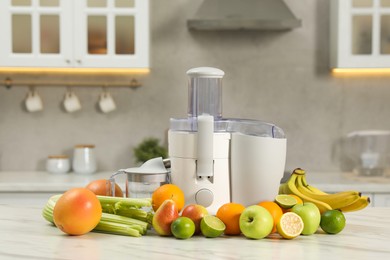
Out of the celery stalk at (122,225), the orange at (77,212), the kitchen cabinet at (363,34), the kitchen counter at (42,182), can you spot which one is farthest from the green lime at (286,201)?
the kitchen cabinet at (363,34)

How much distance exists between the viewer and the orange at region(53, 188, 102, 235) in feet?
5.69

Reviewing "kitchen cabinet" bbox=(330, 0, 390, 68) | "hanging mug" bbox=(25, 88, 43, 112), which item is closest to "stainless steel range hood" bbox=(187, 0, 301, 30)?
"kitchen cabinet" bbox=(330, 0, 390, 68)

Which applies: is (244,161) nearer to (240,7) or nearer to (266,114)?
(240,7)

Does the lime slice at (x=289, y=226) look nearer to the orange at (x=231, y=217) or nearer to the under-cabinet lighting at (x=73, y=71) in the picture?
the orange at (x=231, y=217)

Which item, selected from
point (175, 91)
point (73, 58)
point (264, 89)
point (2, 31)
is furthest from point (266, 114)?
point (2, 31)

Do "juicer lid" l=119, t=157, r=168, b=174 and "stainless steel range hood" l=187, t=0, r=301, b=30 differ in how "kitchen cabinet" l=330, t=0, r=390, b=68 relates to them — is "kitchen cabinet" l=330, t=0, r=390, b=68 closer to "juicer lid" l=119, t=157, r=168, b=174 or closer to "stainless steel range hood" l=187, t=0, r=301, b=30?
"stainless steel range hood" l=187, t=0, r=301, b=30

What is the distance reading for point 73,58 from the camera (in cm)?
390

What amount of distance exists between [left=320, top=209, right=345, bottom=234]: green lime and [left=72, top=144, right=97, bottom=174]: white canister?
7.95 feet

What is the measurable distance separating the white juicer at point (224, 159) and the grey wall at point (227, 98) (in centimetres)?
231

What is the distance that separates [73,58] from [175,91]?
73cm

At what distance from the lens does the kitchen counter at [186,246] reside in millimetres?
1573

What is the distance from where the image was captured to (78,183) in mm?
3641

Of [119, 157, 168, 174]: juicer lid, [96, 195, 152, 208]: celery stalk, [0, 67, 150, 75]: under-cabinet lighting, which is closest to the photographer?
[96, 195, 152, 208]: celery stalk

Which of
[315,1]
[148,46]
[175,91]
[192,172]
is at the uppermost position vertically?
[315,1]
